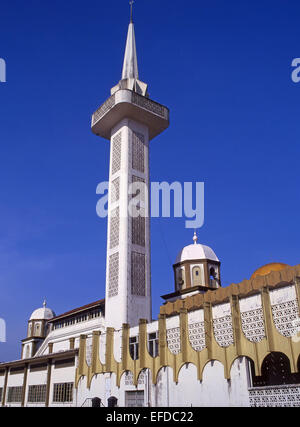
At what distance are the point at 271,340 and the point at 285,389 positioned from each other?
6.26 ft

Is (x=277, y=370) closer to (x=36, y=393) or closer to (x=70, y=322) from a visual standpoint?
(x=36, y=393)

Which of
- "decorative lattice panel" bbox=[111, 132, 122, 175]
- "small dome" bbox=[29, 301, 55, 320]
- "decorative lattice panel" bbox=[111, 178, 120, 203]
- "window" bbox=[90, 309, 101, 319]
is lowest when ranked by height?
"window" bbox=[90, 309, 101, 319]

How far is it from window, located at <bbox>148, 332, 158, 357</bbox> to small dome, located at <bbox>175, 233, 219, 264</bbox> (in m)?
14.6

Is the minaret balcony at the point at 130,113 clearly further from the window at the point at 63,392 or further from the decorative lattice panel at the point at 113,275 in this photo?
the window at the point at 63,392

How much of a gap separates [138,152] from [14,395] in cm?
2435

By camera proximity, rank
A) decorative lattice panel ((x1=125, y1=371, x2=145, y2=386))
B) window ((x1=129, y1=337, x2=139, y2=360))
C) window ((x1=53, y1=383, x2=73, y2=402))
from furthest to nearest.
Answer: window ((x1=53, y1=383, x2=73, y2=402)) < window ((x1=129, y1=337, x2=139, y2=360)) < decorative lattice panel ((x1=125, y1=371, x2=145, y2=386))

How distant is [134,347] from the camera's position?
82.3 ft

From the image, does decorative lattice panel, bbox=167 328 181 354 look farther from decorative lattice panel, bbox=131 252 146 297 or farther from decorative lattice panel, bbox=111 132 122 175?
decorative lattice panel, bbox=111 132 122 175

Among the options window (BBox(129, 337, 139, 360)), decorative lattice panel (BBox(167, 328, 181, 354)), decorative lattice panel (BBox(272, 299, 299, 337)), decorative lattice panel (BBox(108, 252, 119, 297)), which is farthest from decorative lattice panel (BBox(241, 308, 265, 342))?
decorative lattice panel (BBox(108, 252, 119, 297))

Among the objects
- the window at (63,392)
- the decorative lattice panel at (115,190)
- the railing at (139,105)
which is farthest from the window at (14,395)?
the railing at (139,105)

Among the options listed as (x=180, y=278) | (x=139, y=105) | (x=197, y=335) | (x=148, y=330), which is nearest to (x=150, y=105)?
(x=139, y=105)

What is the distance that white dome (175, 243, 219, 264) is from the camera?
124ft

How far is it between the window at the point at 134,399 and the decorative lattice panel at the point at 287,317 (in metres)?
10.2
